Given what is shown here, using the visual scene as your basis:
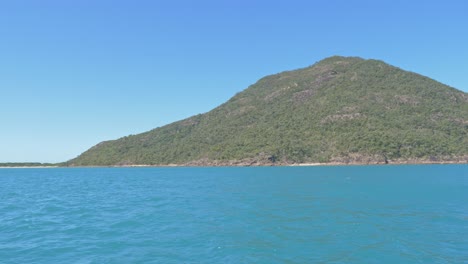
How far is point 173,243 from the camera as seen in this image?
928 inches

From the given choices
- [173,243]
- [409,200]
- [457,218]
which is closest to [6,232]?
[173,243]

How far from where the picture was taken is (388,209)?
121 ft

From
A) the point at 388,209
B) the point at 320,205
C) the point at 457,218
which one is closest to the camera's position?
the point at 457,218

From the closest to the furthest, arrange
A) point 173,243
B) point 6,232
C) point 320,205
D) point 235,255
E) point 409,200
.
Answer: point 235,255 < point 173,243 < point 6,232 < point 320,205 < point 409,200

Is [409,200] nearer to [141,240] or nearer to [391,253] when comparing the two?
[391,253]

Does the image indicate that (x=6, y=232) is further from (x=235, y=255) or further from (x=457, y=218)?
(x=457, y=218)

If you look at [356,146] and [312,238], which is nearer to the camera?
[312,238]

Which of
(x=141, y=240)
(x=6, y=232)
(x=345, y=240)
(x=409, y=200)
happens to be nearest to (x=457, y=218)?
(x=409, y=200)

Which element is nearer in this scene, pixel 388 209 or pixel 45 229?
pixel 45 229

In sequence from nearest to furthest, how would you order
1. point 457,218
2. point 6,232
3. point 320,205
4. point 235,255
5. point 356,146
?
point 235,255 → point 6,232 → point 457,218 → point 320,205 → point 356,146

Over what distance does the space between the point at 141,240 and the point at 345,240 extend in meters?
14.7

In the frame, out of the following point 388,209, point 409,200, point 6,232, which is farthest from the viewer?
point 409,200

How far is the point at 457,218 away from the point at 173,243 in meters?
26.6

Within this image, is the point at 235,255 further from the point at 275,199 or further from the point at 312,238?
the point at 275,199
